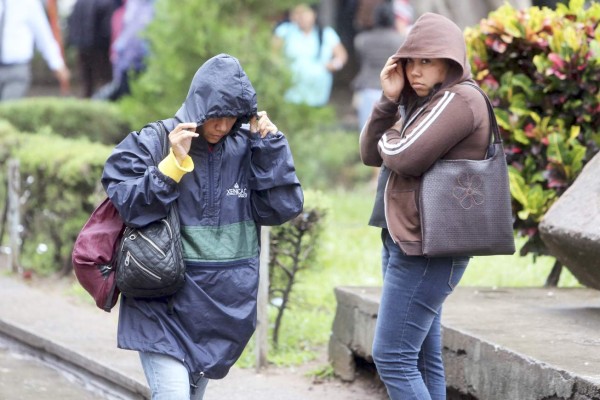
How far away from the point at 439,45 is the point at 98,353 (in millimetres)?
3177

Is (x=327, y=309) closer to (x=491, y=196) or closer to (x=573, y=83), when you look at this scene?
(x=573, y=83)

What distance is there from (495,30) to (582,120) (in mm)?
680

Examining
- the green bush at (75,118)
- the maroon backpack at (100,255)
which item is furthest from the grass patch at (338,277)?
the green bush at (75,118)

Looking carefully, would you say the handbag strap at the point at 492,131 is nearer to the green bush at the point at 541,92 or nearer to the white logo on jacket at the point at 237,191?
the white logo on jacket at the point at 237,191

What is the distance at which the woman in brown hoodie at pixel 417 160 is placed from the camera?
177 inches

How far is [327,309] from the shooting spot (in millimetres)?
8180

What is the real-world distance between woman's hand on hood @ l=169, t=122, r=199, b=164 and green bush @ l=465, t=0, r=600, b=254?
277 centimetres

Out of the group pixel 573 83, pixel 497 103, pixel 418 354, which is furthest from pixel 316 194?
pixel 418 354

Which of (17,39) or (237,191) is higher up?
(237,191)

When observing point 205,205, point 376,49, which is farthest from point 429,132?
point 376,49

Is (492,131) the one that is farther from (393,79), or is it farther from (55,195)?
(55,195)

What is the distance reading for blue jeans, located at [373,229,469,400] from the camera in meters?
4.58

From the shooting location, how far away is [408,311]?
4590 millimetres

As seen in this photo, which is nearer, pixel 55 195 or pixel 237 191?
pixel 237 191
